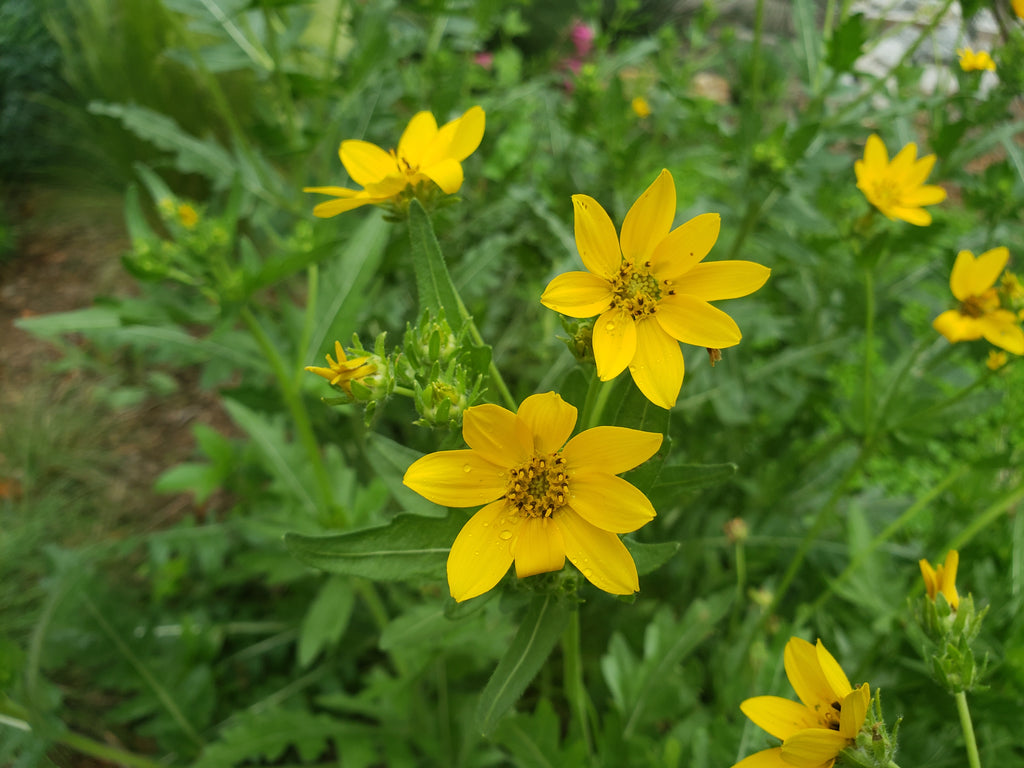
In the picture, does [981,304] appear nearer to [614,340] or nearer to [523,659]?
[614,340]

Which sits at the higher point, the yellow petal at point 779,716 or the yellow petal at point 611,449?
the yellow petal at point 611,449

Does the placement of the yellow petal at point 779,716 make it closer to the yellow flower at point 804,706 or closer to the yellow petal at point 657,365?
the yellow flower at point 804,706

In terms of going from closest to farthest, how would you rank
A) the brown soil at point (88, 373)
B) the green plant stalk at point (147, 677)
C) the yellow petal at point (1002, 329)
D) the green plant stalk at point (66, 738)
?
the yellow petal at point (1002, 329)
the green plant stalk at point (66, 738)
the green plant stalk at point (147, 677)
the brown soil at point (88, 373)

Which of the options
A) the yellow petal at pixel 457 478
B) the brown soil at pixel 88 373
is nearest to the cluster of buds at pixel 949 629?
the yellow petal at pixel 457 478

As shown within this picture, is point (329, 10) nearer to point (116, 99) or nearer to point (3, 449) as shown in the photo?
point (116, 99)

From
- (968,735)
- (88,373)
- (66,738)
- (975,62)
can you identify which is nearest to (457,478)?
(968,735)

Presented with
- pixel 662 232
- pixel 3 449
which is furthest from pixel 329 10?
pixel 662 232

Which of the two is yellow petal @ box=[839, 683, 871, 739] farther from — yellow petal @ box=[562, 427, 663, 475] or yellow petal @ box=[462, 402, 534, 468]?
yellow petal @ box=[462, 402, 534, 468]

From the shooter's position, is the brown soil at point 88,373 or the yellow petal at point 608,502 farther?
the brown soil at point 88,373
